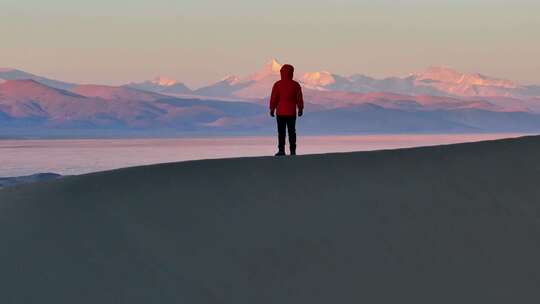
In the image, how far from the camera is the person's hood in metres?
16.0

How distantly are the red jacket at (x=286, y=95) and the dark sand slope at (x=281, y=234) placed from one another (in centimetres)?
264

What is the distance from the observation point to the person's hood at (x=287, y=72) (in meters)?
16.0

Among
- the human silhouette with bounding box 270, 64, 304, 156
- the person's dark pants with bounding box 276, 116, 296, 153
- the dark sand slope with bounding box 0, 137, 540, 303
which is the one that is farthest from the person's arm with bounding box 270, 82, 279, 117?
the dark sand slope with bounding box 0, 137, 540, 303

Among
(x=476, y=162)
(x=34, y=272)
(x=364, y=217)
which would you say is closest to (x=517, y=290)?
(x=364, y=217)

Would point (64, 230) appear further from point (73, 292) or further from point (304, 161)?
point (304, 161)

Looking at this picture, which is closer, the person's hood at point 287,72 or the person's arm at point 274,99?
the person's hood at point 287,72

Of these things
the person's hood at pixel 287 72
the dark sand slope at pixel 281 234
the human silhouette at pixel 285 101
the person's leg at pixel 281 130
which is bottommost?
the dark sand slope at pixel 281 234

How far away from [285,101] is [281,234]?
5.62 metres

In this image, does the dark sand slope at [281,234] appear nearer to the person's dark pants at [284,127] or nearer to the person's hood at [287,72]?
the person's dark pants at [284,127]

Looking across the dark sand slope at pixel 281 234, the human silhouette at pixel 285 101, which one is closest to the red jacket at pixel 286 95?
the human silhouette at pixel 285 101

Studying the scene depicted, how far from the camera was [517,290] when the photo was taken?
995 centimetres

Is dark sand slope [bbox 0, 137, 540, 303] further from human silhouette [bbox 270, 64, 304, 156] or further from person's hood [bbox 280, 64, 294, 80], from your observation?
person's hood [bbox 280, 64, 294, 80]

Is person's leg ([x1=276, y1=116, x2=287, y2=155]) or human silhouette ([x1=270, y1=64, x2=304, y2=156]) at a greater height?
human silhouette ([x1=270, y1=64, x2=304, y2=156])

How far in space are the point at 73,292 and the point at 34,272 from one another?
27.4 inches
